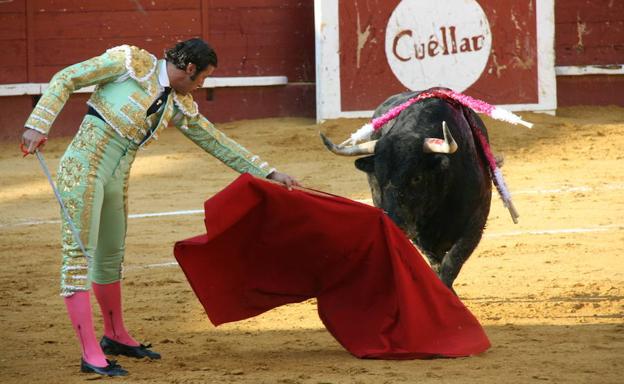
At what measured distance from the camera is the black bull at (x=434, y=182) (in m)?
4.18

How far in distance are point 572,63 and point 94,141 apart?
280 inches

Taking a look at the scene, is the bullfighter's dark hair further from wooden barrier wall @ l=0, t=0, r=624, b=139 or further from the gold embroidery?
wooden barrier wall @ l=0, t=0, r=624, b=139

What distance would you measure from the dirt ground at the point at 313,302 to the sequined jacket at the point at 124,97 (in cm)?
66

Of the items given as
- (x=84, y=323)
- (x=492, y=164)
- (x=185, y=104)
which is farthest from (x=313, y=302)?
(x=84, y=323)

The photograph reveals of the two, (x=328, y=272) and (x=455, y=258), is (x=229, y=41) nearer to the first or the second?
(x=455, y=258)

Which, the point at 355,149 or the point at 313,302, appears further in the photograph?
the point at 313,302

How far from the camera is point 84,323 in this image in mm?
3311

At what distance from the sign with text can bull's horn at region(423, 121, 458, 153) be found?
16.5 feet

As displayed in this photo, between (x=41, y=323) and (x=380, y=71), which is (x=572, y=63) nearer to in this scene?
(x=380, y=71)

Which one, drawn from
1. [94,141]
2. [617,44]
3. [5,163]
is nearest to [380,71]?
[617,44]

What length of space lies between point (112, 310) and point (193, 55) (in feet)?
2.74

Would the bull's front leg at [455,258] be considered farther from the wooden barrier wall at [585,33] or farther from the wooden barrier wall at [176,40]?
the wooden barrier wall at [585,33]

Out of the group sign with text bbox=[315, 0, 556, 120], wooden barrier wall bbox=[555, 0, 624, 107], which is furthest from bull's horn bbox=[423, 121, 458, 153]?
wooden barrier wall bbox=[555, 0, 624, 107]

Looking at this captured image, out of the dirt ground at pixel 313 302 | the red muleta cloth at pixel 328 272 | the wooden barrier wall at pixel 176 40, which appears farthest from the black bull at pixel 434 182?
the wooden barrier wall at pixel 176 40
